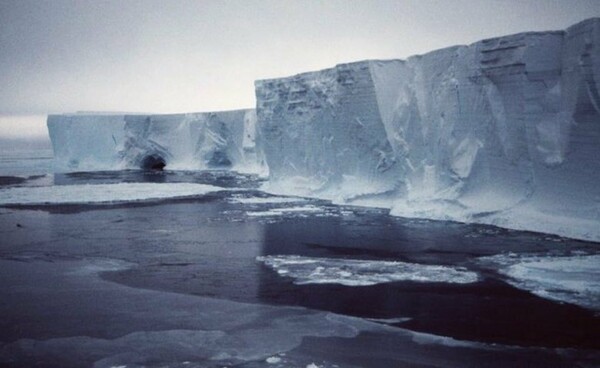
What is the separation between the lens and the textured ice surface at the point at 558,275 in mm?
5594

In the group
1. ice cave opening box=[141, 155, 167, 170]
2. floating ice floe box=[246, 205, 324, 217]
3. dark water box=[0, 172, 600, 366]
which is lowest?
dark water box=[0, 172, 600, 366]

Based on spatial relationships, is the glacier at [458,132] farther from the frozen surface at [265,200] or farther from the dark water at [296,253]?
the dark water at [296,253]

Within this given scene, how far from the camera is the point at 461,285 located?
19.9 feet

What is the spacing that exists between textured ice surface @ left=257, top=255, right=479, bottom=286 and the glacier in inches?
132

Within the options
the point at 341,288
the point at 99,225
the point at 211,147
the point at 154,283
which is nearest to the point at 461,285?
the point at 341,288

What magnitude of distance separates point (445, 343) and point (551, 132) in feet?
21.8

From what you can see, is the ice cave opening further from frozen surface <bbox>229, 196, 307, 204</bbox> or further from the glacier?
frozen surface <bbox>229, 196, 307, 204</bbox>

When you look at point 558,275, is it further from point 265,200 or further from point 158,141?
point 158,141

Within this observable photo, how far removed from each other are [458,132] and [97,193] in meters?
11.2

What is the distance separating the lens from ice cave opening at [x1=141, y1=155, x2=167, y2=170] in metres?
32.1

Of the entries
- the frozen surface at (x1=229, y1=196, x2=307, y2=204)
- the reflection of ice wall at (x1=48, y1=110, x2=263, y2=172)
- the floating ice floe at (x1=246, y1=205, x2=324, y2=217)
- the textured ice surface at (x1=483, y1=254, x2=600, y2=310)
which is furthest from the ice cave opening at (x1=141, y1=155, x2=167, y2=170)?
the textured ice surface at (x1=483, y1=254, x2=600, y2=310)

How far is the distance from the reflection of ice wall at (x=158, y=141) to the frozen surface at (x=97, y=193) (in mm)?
10489

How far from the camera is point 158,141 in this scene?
31453 mm

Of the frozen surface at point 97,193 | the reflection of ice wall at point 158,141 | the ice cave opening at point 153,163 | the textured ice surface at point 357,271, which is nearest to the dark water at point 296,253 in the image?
the textured ice surface at point 357,271
